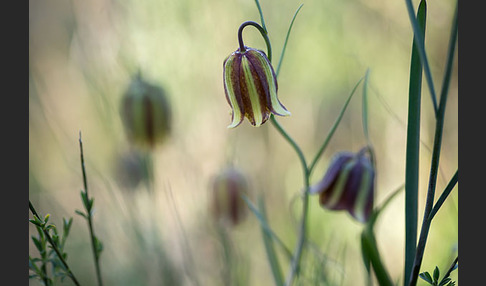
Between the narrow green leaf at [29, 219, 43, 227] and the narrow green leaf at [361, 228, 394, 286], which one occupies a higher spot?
the narrow green leaf at [29, 219, 43, 227]

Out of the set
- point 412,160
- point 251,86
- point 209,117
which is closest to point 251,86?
point 251,86

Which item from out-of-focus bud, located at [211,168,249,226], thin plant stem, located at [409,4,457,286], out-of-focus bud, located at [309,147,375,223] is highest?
thin plant stem, located at [409,4,457,286]

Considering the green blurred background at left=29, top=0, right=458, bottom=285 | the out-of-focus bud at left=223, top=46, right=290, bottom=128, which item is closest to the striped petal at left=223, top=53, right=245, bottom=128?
the out-of-focus bud at left=223, top=46, right=290, bottom=128

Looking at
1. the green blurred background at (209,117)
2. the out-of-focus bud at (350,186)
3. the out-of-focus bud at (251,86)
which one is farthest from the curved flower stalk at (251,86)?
the green blurred background at (209,117)

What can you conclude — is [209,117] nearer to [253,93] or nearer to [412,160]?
[253,93]

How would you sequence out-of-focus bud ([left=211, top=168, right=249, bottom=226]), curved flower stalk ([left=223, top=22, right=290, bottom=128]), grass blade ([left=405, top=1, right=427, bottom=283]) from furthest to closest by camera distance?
out-of-focus bud ([left=211, top=168, right=249, bottom=226]) < curved flower stalk ([left=223, top=22, right=290, bottom=128]) < grass blade ([left=405, top=1, right=427, bottom=283])

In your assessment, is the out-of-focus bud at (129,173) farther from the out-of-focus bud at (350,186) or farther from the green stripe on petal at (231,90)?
the green stripe on petal at (231,90)

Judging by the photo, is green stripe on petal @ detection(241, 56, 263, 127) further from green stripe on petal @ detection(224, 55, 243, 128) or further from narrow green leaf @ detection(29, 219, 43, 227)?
narrow green leaf @ detection(29, 219, 43, 227)

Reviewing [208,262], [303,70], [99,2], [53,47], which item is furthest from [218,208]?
[53,47]
